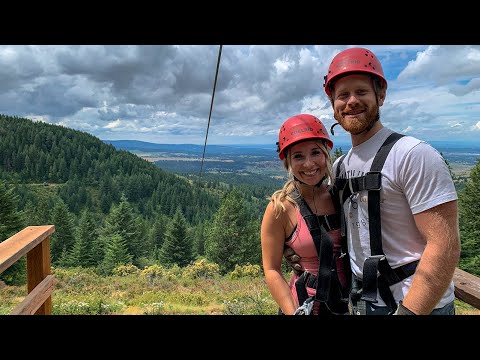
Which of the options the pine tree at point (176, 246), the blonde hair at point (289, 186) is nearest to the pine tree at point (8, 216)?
the pine tree at point (176, 246)

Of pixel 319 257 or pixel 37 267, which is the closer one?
pixel 319 257

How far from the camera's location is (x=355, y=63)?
158cm

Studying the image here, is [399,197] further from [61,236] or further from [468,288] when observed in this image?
[61,236]

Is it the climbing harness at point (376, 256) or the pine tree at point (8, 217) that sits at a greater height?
the climbing harness at point (376, 256)

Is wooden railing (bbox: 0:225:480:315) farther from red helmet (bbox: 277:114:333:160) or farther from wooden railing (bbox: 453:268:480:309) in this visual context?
red helmet (bbox: 277:114:333:160)

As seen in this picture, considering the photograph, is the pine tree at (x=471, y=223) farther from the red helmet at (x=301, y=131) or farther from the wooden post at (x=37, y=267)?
the wooden post at (x=37, y=267)

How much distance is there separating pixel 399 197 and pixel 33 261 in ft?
7.80

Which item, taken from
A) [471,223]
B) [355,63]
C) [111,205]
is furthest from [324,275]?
[111,205]

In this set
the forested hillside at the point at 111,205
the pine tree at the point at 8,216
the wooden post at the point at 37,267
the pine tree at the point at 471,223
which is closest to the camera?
the wooden post at the point at 37,267

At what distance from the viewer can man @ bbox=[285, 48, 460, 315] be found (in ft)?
4.38

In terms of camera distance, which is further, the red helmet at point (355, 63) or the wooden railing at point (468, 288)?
the wooden railing at point (468, 288)

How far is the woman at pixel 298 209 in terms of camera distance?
5.85 ft

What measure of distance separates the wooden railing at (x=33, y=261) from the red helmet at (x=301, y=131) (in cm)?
137
